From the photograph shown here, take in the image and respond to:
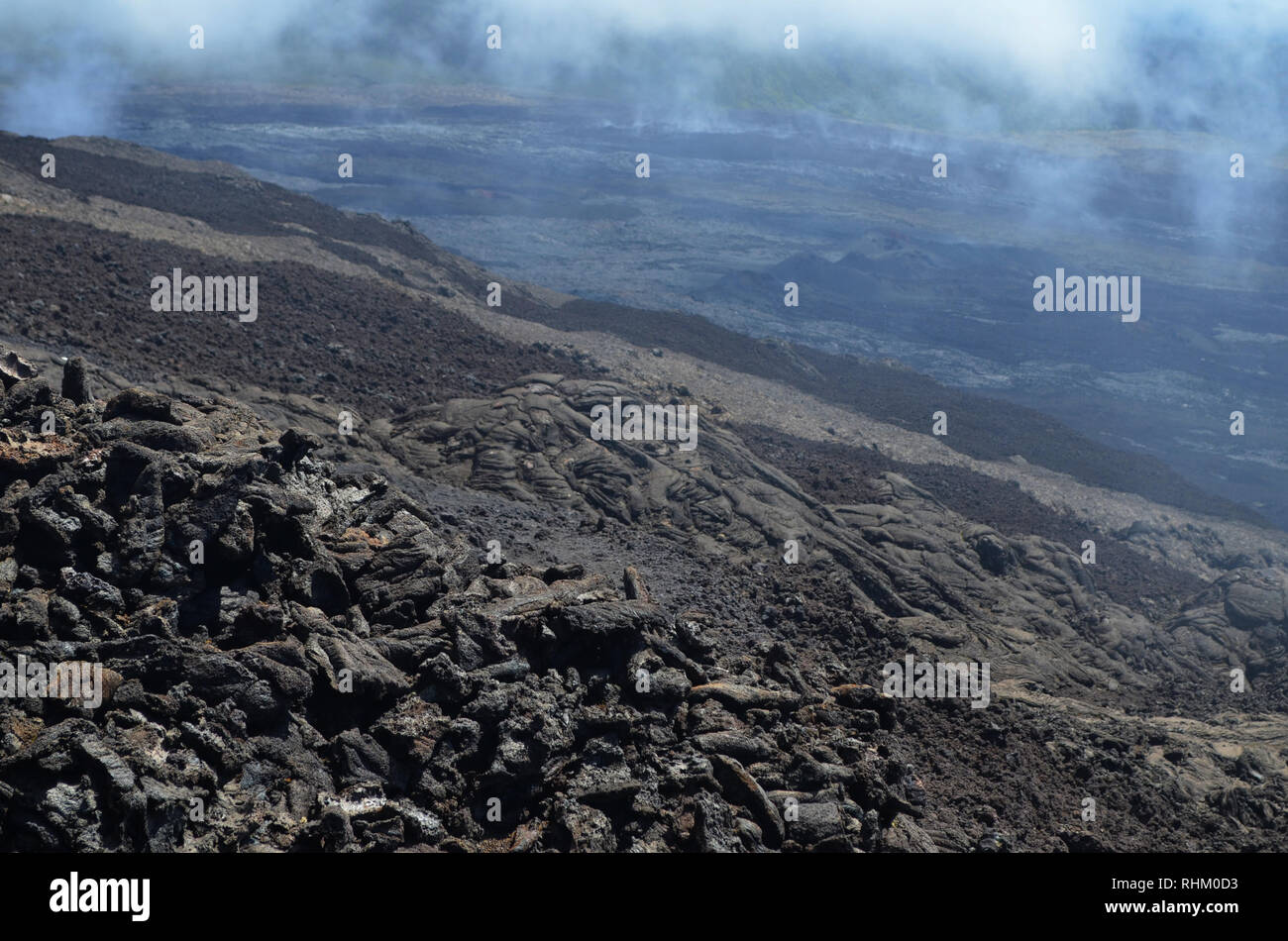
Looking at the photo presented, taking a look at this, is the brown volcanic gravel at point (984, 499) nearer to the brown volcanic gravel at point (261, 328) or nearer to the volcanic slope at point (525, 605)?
the volcanic slope at point (525, 605)

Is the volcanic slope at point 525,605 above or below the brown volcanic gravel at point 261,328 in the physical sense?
below

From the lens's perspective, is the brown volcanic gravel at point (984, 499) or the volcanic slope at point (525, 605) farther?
the brown volcanic gravel at point (984, 499)

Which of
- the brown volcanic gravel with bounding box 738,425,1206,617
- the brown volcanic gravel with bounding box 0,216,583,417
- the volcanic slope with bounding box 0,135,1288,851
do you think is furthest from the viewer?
the brown volcanic gravel with bounding box 738,425,1206,617

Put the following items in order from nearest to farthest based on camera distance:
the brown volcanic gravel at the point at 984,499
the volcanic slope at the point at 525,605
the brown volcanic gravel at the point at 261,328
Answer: the volcanic slope at the point at 525,605
the brown volcanic gravel at the point at 261,328
the brown volcanic gravel at the point at 984,499

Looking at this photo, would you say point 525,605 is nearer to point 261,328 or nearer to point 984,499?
point 261,328

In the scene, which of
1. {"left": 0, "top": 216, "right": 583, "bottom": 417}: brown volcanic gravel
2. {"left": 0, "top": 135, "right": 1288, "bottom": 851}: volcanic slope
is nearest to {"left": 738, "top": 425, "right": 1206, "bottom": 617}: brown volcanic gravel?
{"left": 0, "top": 135, "right": 1288, "bottom": 851}: volcanic slope

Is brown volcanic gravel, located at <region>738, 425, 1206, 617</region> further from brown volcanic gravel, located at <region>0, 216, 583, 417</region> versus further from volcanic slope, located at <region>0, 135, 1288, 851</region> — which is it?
brown volcanic gravel, located at <region>0, 216, 583, 417</region>

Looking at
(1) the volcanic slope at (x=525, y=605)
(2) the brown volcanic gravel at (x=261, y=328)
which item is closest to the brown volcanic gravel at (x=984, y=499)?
(1) the volcanic slope at (x=525, y=605)

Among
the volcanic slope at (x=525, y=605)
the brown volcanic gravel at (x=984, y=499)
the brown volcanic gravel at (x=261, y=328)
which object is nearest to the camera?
the volcanic slope at (x=525, y=605)
